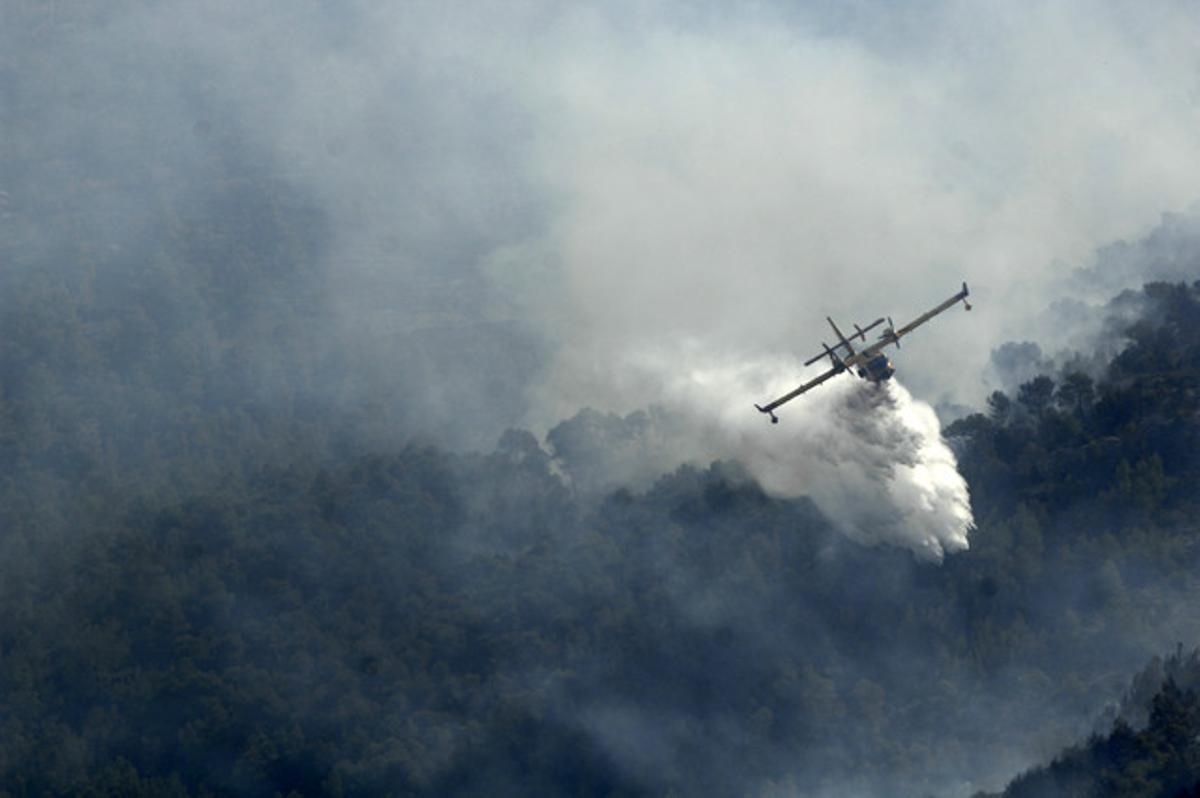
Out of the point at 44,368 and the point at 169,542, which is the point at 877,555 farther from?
the point at 44,368

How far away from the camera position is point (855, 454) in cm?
11362

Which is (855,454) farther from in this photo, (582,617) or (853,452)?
(582,617)

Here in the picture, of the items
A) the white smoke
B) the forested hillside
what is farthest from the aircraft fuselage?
the forested hillside

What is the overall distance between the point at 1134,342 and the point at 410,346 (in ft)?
273

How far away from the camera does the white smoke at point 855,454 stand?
363 ft

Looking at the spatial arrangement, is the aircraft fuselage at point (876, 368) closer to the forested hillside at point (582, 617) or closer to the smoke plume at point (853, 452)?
the smoke plume at point (853, 452)

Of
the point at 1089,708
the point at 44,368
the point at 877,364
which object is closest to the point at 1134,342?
the point at 1089,708

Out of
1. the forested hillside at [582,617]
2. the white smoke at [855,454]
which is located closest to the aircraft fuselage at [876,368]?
the white smoke at [855,454]

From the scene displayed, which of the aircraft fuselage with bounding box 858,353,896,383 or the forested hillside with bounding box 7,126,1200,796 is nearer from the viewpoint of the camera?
the aircraft fuselage with bounding box 858,353,896,383

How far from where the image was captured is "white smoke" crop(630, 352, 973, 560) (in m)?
111

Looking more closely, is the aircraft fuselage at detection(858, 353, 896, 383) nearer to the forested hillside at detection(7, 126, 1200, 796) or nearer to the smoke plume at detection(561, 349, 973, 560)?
the smoke plume at detection(561, 349, 973, 560)

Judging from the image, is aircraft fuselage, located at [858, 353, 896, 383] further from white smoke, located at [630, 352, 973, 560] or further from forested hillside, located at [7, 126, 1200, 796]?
forested hillside, located at [7, 126, 1200, 796]

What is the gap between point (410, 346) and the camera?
194 metres

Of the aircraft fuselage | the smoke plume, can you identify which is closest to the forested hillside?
the smoke plume
